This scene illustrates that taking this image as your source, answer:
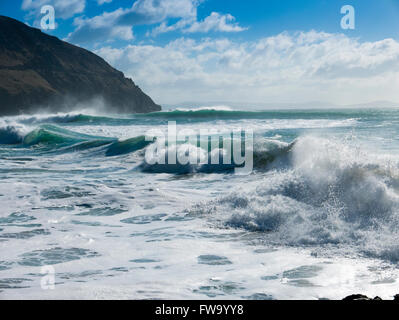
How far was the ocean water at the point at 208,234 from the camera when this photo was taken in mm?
3744

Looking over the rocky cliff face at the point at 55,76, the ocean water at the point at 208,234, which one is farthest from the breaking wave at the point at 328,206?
the rocky cliff face at the point at 55,76

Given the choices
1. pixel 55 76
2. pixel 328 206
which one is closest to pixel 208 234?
pixel 328 206

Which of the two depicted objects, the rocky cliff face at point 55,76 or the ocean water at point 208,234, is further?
the rocky cliff face at point 55,76

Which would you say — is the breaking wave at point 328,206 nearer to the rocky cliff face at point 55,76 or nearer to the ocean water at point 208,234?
the ocean water at point 208,234

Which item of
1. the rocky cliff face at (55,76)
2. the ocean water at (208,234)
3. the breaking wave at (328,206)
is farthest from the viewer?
the rocky cliff face at (55,76)

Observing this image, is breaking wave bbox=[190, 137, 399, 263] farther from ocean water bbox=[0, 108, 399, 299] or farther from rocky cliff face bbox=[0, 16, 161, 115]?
rocky cliff face bbox=[0, 16, 161, 115]

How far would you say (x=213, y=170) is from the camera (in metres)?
11.4

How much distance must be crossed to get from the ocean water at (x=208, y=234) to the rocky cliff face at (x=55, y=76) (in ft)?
222

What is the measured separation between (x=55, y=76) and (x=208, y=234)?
85838 mm

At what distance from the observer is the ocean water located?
3744mm

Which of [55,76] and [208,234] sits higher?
[55,76]

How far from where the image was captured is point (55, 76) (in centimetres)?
8481

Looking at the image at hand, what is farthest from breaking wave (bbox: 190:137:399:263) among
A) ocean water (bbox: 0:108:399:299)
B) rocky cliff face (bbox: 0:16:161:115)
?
rocky cliff face (bbox: 0:16:161:115)

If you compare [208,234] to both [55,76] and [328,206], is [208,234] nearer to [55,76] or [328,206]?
[328,206]
